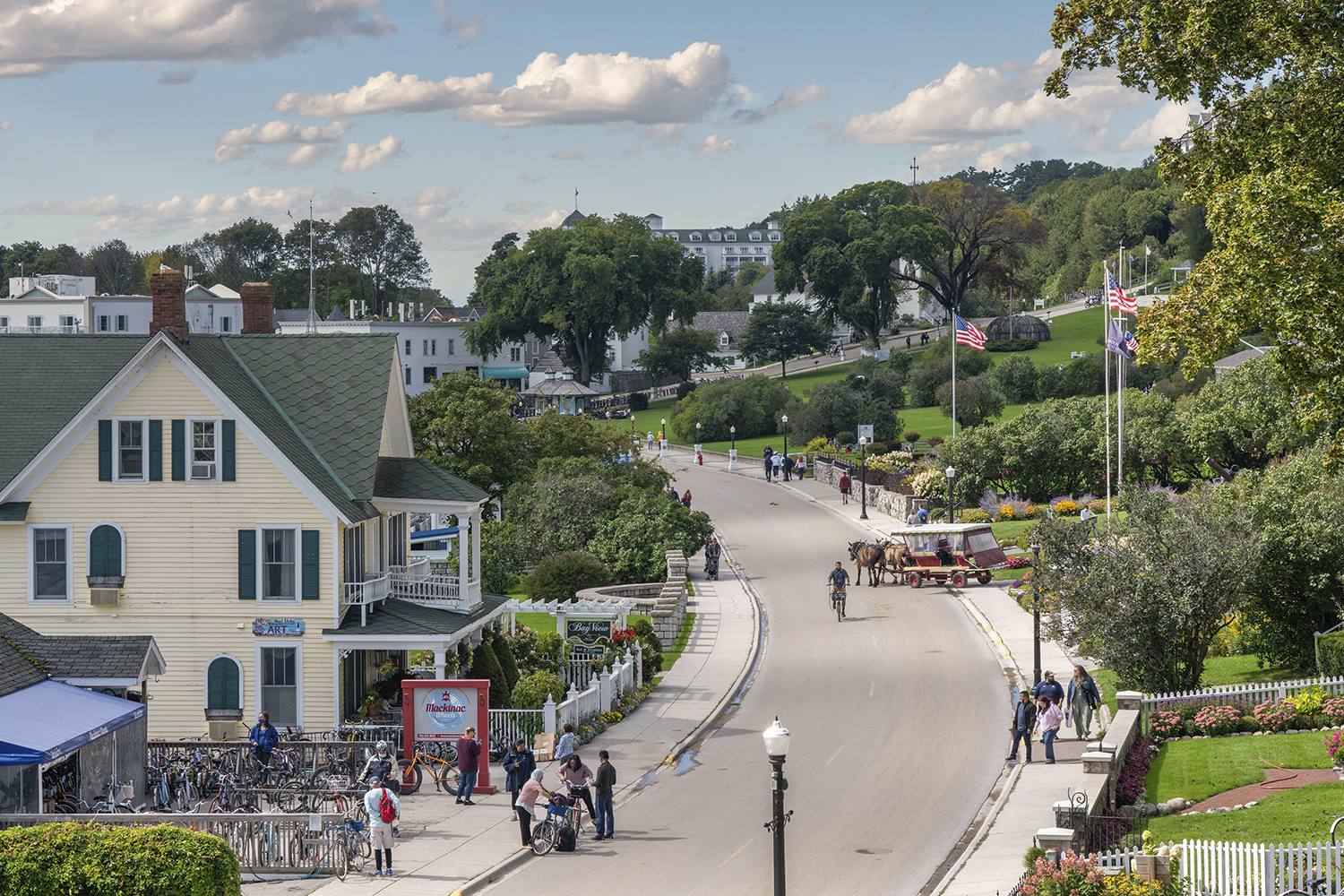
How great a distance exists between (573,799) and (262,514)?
1061cm

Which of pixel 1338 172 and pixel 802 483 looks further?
pixel 802 483

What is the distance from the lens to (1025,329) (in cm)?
11875

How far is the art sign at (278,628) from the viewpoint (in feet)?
95.8

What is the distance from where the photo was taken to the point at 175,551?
97.1ft

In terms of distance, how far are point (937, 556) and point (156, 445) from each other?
28071mm

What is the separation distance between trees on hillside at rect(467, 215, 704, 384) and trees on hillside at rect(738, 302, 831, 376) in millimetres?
6067

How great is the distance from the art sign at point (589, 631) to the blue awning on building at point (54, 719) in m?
13.5

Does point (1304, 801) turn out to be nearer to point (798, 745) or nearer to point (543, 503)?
point (798, 745)

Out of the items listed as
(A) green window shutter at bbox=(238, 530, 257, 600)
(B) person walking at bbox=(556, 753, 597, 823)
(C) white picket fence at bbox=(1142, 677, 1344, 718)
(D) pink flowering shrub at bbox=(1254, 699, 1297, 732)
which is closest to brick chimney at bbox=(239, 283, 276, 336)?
(A) green window shutter at bbox=(238, 530, 257, 600)

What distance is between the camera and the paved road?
21156 millimetres

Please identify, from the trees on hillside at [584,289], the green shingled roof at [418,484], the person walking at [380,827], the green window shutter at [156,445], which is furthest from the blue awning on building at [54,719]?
the trees on hillside at [584,289]

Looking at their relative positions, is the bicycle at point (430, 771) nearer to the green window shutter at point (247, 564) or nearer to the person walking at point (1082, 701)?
the green window shutter at point (247, 564)

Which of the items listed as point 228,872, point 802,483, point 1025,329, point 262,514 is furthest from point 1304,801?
point 1025,329

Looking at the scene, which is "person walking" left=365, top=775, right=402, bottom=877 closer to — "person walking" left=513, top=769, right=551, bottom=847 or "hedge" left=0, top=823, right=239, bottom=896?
"person walking" left=513, top=769, right=551, bottom=847
